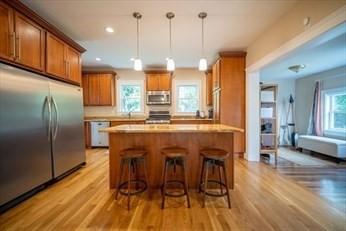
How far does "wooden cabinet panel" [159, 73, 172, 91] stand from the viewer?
6.63 metres

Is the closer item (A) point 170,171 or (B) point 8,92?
(B) point 8,92

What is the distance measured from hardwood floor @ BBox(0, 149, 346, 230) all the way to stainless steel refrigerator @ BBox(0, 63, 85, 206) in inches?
12.2

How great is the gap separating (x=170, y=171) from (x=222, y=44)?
2.92 m

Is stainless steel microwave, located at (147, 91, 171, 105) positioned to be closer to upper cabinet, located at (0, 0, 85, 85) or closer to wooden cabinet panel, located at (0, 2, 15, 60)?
upper cabinet, located at (0, 0, 85, 85)

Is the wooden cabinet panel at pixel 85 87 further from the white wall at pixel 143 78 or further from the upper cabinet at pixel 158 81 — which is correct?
the upper cabinet at pixel 158 81

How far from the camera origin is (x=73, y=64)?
3.98m

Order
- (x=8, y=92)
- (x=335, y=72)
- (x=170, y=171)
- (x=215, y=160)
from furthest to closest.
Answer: (x=335, y=72), (x=170, y=171), (x=215, y=160), (x=8, y=92)

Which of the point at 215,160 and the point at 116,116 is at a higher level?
the point at 116,116

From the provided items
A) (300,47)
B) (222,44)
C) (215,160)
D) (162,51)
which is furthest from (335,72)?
(215,160)

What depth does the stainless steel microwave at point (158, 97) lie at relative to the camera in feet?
21.8

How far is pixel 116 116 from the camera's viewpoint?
23.0ft

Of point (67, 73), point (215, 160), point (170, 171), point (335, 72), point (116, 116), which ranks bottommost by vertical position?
point (170, 171)

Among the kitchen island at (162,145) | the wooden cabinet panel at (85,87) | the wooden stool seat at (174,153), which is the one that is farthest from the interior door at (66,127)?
the wooden cabinet panel at (85,87)

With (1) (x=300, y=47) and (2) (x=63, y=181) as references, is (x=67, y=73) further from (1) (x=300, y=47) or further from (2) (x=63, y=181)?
(1) (x=300, y=47)
